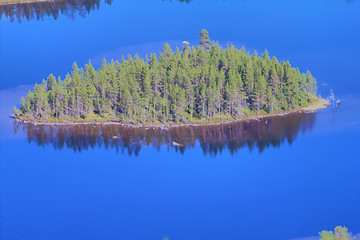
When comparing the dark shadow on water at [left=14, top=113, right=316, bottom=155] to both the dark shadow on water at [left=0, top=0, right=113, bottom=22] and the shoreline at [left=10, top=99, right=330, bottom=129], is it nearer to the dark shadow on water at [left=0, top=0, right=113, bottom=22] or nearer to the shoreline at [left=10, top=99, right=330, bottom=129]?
the shoreline at [left=10, top=99, right=330, bottom=129]

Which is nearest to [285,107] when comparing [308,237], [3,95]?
[308,237]

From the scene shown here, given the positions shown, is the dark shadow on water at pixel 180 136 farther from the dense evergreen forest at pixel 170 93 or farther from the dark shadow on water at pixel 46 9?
the dark shadow on water at pixel 46 9

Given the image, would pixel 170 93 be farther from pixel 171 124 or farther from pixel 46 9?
A: pixel 46 9

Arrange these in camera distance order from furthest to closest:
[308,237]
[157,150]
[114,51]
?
1. [114,51]
2. [157,150]
3. [308,237]

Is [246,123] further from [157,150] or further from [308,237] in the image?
[308,237]

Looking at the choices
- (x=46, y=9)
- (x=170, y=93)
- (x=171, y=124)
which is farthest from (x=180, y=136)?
(x=46, y=9)

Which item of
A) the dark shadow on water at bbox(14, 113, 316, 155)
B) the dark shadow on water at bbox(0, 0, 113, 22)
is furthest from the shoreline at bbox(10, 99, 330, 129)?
the dark shadow on water at bbox(0, 0, 113, 22)
